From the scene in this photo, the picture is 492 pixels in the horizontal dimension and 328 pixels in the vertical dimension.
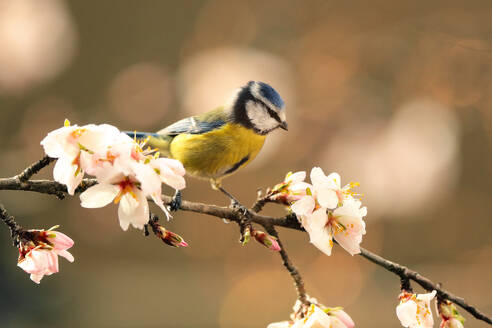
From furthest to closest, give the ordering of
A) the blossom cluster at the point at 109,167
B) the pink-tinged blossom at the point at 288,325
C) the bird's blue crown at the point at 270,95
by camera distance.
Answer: the bird's blue crown at the point at 270,95 < the pink-tinged blossom at the point at 288,325 < the blossom cluster at the point at 109,167

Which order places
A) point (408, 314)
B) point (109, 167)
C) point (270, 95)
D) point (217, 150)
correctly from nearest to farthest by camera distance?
point (109, 167) → point (408, 314) → point (270, 95) → point (217, 150)

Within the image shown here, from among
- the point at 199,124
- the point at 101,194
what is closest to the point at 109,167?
the point at 101,194

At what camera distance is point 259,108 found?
0.80 metres

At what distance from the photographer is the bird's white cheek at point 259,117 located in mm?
792

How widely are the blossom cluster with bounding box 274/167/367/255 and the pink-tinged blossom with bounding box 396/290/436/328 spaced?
0.08m

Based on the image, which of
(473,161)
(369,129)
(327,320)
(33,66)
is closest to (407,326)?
(327,320)

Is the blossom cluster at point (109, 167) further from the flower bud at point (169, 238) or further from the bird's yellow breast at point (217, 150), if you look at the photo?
the bird's yellow breast at point (217, 150)

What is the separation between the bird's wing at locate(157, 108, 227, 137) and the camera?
87 cm

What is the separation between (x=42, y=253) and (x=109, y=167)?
111mm

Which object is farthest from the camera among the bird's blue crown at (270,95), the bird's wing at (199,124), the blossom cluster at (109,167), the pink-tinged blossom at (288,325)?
the bird's wing at (199,124)

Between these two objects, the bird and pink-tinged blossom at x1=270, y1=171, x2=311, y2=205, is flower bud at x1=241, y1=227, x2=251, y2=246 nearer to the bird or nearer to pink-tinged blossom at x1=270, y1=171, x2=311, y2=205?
pink-tinged blossom at x1=270, y1=171, x2=311, y2=205

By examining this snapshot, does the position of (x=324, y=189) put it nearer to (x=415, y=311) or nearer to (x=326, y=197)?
(x=326, y=197)

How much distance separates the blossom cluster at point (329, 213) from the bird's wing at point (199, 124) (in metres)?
0.41

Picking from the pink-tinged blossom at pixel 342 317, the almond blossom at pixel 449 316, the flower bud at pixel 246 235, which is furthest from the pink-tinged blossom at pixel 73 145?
the almond blossom at pixel 449 316
